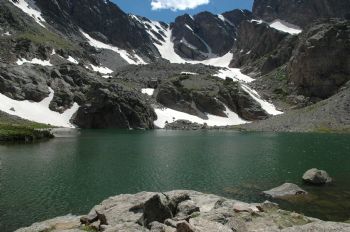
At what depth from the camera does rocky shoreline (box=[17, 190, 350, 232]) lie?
21641 millimetres

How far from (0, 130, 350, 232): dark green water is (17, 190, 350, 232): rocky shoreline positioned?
7.15 meters

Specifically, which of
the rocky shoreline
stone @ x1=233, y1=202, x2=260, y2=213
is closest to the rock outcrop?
Result: stone @ x1=233, y1=202, x2=260, y2=213

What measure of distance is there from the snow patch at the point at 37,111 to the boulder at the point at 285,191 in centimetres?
11648

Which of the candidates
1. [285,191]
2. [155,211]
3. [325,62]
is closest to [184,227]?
[155,211]

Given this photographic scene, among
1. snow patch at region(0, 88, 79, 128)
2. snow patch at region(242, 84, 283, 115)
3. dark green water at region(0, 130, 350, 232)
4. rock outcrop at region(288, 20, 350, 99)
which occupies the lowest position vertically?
dark green water at region(0, 130, 350, 232)

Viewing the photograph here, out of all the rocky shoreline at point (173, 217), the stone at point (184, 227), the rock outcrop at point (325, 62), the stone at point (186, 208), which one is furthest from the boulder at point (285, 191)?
the rock outcrop at point (325, 62)

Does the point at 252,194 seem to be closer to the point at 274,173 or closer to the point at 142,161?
the point at 274,173

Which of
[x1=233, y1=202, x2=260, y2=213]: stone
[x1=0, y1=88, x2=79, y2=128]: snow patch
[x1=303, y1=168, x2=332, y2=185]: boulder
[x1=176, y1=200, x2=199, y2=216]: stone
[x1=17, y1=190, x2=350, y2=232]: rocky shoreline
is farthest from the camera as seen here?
[x1=0, y1=88, x2=79, y2=128]: snow patch

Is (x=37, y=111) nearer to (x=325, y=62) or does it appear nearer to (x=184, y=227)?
(x=325, y=62)

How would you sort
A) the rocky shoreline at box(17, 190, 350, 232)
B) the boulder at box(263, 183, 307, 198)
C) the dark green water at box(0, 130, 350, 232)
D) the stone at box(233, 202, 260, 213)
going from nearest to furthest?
the rocky shoreline at box(17, 190, 350, 232), the stone at box(233, 202, 260, 213), the dark green water at box(0, 130, 350, 232), the boulder at box(263, 183, 307, 198)

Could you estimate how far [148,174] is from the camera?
169 ft

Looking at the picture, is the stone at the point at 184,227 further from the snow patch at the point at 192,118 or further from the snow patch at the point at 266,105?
the snow patch at the point at 266,105

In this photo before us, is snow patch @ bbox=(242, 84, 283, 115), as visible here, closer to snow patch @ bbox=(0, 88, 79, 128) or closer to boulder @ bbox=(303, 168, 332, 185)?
snow patch @ bbox=(0, 88, 79, 128)

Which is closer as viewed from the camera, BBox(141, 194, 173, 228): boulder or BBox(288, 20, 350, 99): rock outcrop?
BBox(141, 194, 173, 228): boulder
